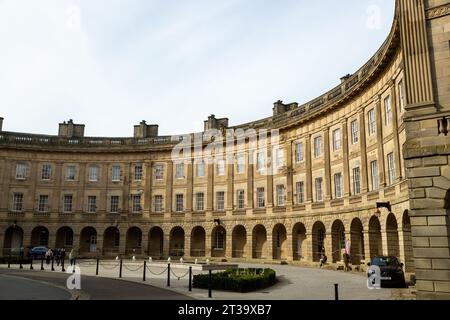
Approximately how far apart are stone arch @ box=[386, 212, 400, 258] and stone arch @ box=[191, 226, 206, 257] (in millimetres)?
24044

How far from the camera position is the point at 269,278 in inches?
823

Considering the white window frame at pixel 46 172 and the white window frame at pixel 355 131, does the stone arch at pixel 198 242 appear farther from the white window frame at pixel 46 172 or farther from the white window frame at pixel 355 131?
the white window frame at pixel 355 131

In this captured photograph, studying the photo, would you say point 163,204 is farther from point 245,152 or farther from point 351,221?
point 351,221

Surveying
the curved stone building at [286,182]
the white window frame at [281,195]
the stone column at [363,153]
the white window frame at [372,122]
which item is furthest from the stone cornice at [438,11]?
the white window frame at [281,195]

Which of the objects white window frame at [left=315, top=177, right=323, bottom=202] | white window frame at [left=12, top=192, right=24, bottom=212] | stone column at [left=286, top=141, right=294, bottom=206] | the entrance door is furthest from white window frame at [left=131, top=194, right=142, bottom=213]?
white window frame at [left=315, top=177, right=323, bottom=202]

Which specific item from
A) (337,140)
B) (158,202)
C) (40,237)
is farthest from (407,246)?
(40,237)

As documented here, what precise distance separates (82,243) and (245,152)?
→ 2291 cm

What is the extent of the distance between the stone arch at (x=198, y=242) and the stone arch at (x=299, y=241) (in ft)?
39.1

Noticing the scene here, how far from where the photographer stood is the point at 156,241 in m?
50.7

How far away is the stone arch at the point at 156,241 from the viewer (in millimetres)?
50219

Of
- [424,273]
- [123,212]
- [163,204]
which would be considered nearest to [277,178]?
[163,204]

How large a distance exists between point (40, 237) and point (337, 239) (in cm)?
3528

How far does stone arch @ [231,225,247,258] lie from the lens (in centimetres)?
4482
